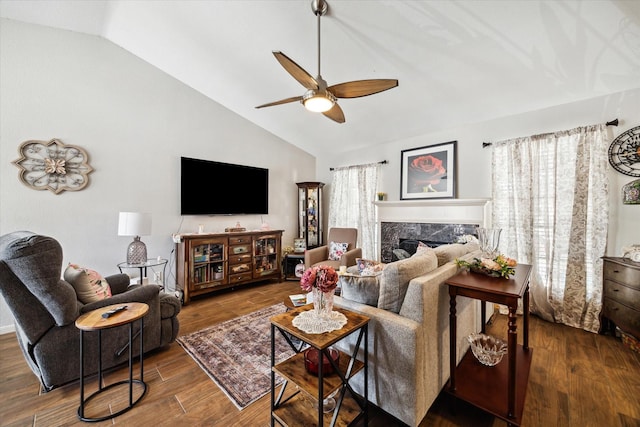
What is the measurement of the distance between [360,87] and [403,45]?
85cm

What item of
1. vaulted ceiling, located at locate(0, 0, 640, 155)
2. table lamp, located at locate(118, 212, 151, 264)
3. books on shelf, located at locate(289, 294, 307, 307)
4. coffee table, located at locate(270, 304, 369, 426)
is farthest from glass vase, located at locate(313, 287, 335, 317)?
table lamp, located at locate(118, 212, 151, 264)

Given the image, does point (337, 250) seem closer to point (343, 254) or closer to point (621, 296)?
point (343, 254)

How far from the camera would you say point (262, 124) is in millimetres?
4691

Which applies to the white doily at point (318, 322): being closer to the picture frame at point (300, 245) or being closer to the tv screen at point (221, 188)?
the tv screen at point (221, 188)

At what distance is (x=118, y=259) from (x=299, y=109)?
130 inches

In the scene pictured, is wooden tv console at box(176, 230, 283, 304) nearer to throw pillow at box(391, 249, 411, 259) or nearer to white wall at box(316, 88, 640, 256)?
throw pillow at box(391, 249, 411, 259)

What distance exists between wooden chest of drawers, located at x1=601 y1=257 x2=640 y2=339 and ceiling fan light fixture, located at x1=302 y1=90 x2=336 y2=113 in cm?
300

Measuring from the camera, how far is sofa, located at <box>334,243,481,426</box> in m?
1.42

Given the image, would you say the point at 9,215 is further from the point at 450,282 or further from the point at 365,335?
the point at 450,282

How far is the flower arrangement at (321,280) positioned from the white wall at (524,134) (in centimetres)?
290

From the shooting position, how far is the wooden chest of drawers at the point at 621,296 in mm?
2201

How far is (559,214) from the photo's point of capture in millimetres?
2908

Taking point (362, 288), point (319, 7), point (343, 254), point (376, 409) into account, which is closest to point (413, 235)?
point (343, 254)

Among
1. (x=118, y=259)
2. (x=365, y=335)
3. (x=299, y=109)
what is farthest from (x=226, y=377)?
(x=299, y=109)
